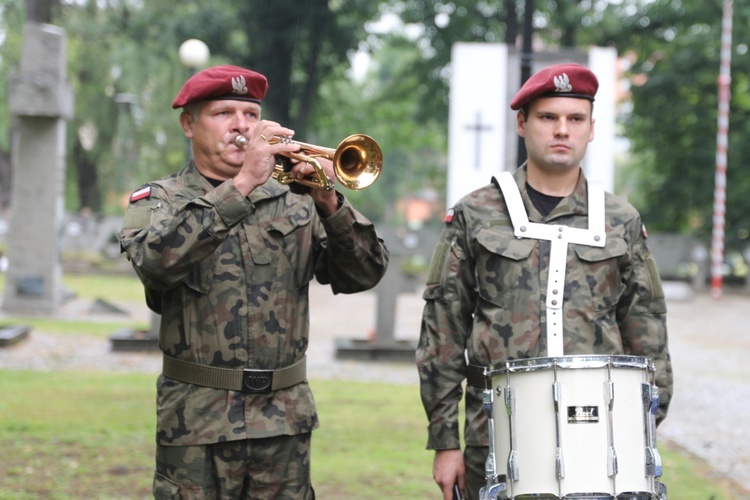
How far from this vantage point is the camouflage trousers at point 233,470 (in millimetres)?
3924

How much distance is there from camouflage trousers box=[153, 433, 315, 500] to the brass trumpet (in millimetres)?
988

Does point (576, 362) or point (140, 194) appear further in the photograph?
point (140, 194)

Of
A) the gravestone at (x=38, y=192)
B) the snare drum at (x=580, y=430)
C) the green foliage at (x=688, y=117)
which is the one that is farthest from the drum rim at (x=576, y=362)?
the green foliage at (x=688, y=117)

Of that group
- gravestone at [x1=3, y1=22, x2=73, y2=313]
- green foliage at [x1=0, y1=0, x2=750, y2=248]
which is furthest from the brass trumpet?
green foliage at [x1=0, y1=0, x2=750, y2=248]

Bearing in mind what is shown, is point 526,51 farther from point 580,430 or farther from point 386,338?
point 580,430

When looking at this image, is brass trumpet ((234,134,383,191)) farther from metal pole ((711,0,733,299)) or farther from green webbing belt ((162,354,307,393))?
metal pole ((711,0,733,299))

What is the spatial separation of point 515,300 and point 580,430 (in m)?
0.68

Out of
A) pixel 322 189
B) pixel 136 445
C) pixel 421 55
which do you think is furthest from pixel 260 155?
pixel 421 55

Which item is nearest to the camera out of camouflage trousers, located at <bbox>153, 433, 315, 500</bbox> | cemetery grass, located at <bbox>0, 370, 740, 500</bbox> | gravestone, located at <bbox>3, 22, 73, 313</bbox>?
camouflage trousers, located at <bbox>153, 433, 315, 500</bbox>

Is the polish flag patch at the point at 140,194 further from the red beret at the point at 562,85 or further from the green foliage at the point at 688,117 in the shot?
the green foliage at the point at 688,117

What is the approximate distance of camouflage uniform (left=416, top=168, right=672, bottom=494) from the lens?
4.08 meters

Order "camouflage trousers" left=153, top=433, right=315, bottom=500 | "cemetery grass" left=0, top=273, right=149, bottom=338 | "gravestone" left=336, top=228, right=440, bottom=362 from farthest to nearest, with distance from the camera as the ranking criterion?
"cemetery grass" left=0, top=273, right=149, bottom=338, "gravestone" left=336, top=228, right=440, bottom=362, "camouflage trousers" left=153, top=433, right=315, bottom=500

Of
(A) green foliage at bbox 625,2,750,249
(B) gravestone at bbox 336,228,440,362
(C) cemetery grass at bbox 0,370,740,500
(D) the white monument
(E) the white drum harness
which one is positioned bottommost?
(C) cemetery grass at bbox 0,370,740,500

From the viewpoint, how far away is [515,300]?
4.11 meters
